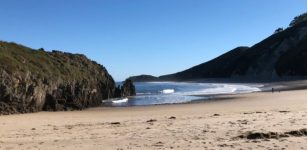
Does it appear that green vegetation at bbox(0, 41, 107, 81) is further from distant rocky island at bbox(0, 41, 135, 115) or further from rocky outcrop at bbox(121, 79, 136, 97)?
rocky outcrop at bbox(121, 79, 136, 97)

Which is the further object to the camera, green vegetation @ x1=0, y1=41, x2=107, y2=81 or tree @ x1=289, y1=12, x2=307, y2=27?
tree @ x1=289, y1=12, x2=307, y2=27

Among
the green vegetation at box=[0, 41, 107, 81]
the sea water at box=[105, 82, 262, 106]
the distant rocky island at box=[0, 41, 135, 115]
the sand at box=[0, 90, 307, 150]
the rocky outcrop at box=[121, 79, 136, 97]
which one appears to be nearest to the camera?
the sand at box=[0, 90, 307, 150]

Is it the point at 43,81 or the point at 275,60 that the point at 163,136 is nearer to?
the point at 43,81

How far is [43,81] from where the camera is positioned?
2995cm

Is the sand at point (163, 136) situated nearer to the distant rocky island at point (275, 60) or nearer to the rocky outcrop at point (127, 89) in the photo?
the rocky outcrop at point (127, 89)

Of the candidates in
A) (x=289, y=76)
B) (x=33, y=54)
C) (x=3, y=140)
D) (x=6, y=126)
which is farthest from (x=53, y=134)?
(x=289, y=76)

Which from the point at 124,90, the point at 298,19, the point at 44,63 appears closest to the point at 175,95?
the point at 124,90

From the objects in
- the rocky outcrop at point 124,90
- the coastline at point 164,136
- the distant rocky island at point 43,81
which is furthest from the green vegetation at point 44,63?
the coastline at point 164,136

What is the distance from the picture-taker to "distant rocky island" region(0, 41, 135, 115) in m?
27.0

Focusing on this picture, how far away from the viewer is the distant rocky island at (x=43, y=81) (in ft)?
88.5

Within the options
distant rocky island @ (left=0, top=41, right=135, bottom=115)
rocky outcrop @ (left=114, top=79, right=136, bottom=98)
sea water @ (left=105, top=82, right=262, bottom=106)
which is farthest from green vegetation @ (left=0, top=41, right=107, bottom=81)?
rocky outcrop @ (left=114, top=79, right=136, bottom=98)

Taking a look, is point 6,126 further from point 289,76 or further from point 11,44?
point 289,76

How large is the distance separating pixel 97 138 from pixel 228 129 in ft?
14.6

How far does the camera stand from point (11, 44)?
115 ft
